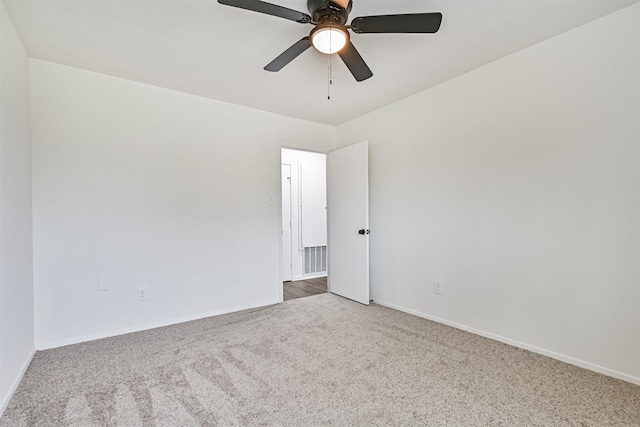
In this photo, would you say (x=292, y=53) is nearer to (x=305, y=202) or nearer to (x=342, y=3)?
(x=342, y=3)

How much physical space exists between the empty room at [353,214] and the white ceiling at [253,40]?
0.02 m

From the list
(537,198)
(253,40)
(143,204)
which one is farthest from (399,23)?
(143,204)

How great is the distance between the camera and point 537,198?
7.67ft

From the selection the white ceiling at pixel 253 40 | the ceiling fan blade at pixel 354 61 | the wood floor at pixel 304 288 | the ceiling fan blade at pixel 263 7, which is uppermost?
the white ceiling at pixel 253 40

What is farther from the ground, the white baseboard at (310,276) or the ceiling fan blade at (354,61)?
the ceiling fan blade at (354,61)

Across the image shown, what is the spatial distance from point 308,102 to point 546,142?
7.53ft

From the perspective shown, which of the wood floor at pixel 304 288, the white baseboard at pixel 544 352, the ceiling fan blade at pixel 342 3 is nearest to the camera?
the ceiling fan blade at pixel 342 3

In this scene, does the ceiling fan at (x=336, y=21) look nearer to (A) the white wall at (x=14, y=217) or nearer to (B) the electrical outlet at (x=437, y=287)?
(A) the white wall at (x=14, y=217)

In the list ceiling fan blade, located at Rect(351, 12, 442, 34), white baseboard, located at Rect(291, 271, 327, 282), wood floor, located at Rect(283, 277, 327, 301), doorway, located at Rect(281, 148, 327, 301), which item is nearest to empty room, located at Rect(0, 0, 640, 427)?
ceiling fan blade, located at Rect(351, 12, 442, 34)

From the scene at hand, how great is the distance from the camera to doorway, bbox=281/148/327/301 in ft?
16.8

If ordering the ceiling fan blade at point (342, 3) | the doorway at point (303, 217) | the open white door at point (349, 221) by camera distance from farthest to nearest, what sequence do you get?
the doorway at point (303, 217) → the open white door at point (349, 221) → the ceiling fan blade at point (342, 3)

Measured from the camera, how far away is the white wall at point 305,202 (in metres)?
5.18

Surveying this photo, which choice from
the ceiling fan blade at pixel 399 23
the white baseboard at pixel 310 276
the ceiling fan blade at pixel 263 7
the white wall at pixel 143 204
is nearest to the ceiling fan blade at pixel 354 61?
the ceiling fan blade at pixel 399 23

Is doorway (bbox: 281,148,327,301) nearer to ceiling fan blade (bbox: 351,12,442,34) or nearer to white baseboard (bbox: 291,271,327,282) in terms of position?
white baseboard (bbox: 291,271,327,282)
